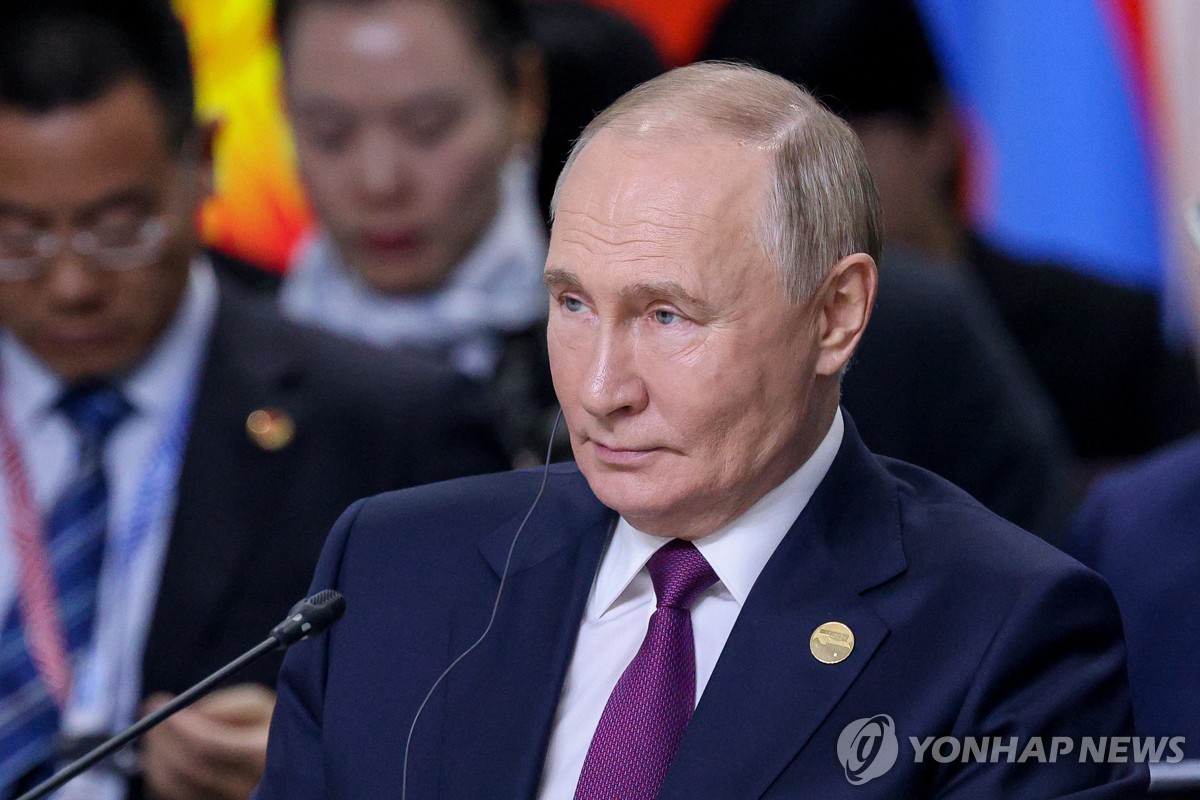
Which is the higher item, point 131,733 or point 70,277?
point 131,733

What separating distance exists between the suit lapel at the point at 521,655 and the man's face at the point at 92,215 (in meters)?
1.37

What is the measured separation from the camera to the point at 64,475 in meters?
3.40

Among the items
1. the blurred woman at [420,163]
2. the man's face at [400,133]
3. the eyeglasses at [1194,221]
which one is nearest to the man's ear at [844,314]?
the eyeglasses at [1194,221]

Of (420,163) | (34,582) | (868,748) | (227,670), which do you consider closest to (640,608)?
Result: (868,748)

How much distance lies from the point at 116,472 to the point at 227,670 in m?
1.51

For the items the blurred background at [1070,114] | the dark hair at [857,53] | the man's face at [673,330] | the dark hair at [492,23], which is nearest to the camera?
the man's face at [673,330]

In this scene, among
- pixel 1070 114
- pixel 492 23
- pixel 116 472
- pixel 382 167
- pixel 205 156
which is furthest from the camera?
pixel 1070 114

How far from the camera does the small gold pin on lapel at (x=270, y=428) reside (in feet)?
11.2

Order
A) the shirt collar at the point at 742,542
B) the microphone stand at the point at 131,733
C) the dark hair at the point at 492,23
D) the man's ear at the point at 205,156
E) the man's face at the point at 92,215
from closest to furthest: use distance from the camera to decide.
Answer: the microphone stand at the point at 131,733 → the shirt collar at the point at 742,542 → the man's face at the point at 92,215 → the man's ear at the point at 205,156 → the dark hair at the point at 492,23

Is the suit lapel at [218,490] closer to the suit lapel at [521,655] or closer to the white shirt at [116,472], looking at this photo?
the white shirt at [116,472]

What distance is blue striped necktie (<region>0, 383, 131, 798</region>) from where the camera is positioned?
10.1ft

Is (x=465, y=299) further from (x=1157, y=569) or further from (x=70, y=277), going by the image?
(x=1157, y=569)

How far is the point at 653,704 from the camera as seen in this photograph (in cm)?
205

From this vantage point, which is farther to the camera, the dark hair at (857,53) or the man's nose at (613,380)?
the dark hair at (857,53)
